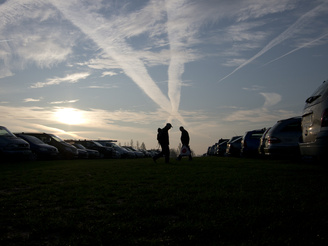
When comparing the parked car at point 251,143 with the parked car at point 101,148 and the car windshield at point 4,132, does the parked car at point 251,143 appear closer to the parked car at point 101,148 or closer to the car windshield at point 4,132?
the car windshield at point 4,132

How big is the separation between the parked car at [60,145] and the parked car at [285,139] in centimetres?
1588

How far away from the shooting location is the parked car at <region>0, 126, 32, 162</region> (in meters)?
17.6

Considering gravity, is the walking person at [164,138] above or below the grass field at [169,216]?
above

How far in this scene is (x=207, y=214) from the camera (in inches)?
159

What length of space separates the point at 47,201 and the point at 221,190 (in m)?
2.75

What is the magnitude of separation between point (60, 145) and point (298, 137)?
17773 millimetres

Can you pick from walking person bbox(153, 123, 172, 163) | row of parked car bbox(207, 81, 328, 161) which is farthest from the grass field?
walking person bbox(153, 123, 172, 163)

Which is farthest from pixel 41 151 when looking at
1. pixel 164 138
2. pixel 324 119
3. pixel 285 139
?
pixel 324 119

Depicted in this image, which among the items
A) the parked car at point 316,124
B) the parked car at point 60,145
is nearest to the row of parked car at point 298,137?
the parked car at point 316,124

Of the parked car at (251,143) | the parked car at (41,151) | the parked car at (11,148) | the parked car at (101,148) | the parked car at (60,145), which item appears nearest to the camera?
the parked car at (11,148)

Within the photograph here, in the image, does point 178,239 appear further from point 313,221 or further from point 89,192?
point 89,192

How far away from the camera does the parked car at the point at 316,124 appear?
6.42 metres

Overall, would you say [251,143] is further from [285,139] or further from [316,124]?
[316,124]

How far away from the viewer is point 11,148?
17781mm
